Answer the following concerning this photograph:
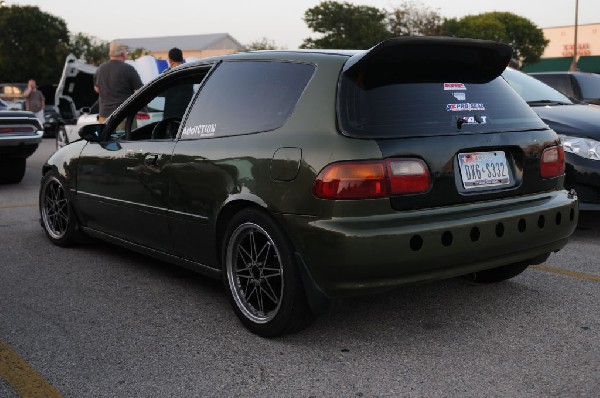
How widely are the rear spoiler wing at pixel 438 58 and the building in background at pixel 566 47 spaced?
67706mm

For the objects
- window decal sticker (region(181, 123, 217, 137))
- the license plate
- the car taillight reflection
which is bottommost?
the car taillight reflection

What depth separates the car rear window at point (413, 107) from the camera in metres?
3.30

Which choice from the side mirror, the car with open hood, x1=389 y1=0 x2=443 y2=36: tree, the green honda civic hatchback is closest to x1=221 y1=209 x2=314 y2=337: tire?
the green honda civic hatchback

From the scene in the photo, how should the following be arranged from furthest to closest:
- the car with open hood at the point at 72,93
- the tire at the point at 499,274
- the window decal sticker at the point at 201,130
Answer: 1. the car with open hood at the point at 72,93
2. the tire at the point at 499,274
3. the window decal sticker at the point at 201,130

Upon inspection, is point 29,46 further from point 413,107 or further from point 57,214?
point 413,107

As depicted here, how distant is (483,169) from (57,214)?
12.2 ft

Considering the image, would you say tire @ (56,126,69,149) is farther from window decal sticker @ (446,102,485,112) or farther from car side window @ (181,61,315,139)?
window decal sticker @ (446,102,485,112)

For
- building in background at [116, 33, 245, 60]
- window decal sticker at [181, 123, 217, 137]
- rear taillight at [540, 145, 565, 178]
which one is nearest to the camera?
rear taillight at [540, 145, 565, 178]

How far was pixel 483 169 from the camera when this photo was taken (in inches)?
140

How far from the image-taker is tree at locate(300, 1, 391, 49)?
6879cm

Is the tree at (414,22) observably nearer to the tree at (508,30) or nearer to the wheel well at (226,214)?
the tree at (508,30)

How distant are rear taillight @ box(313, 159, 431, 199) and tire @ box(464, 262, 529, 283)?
139 centimetres

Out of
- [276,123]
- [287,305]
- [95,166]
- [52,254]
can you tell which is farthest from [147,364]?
[52,254]


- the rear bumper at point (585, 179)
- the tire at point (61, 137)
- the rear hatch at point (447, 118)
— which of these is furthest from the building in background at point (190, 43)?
the rear hatch at point (447, 118)
